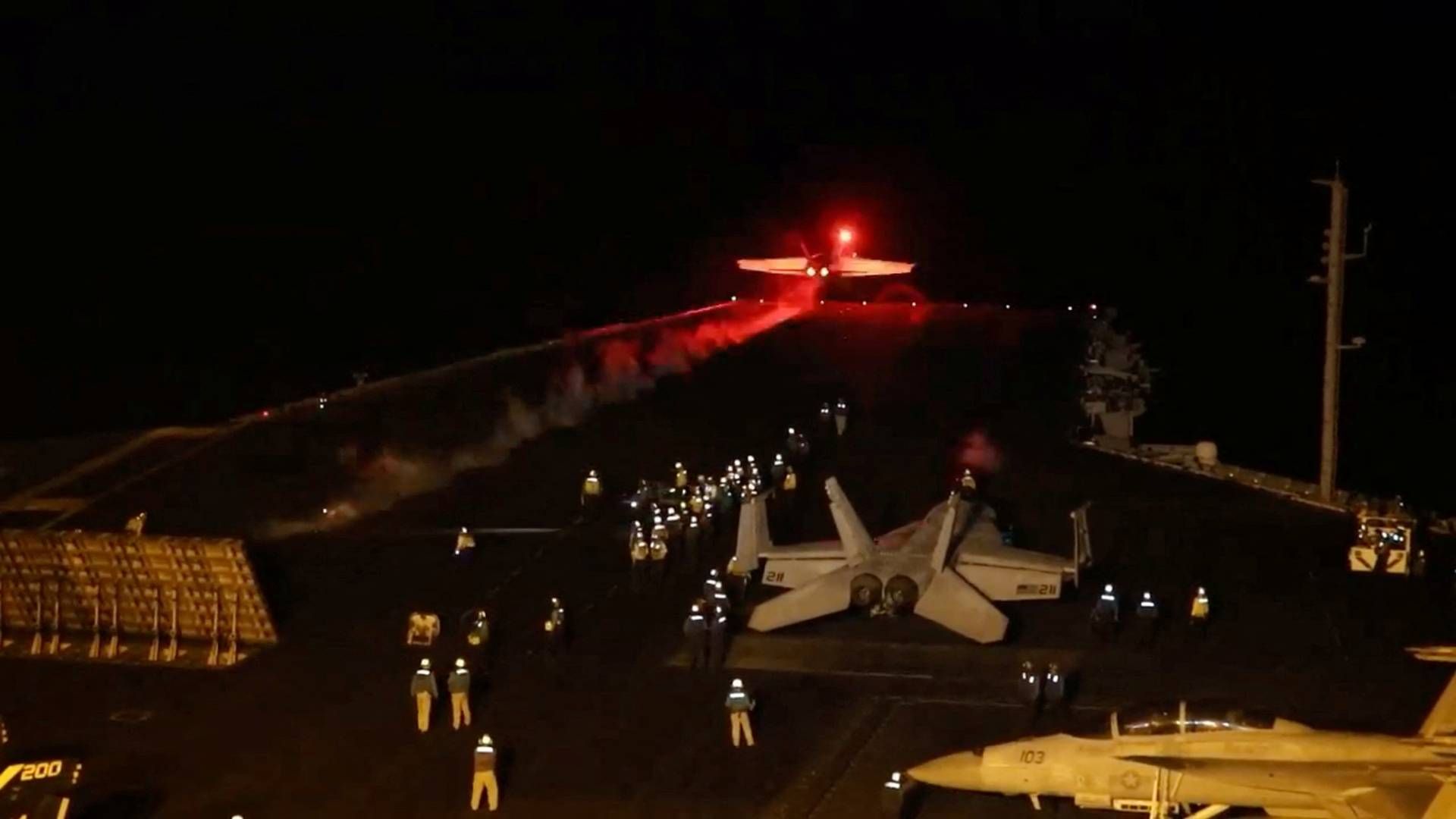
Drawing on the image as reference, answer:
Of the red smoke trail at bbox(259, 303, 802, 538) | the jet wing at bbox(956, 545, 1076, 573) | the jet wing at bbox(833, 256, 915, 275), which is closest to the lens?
the jet wing at bbox(956, 545, 1076, 573)

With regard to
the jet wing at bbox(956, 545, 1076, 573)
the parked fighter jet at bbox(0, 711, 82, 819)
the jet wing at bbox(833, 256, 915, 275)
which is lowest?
the parked fighter jet at bbox(0, 711, 82, 819)

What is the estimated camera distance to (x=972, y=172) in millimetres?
117750

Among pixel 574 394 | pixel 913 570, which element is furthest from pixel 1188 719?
→ pixel 574 394

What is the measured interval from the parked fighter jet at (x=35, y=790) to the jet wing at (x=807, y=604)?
1132cm

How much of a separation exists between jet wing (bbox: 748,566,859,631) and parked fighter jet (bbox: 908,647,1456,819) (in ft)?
24.5

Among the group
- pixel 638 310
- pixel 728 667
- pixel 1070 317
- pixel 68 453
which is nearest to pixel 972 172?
pixel 638 310

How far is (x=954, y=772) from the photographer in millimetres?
18750

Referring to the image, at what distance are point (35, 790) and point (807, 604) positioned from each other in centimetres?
1219

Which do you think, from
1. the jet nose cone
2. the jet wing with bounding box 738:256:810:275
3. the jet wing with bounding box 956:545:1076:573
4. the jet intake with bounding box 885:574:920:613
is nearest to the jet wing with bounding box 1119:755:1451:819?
the jet nose cone

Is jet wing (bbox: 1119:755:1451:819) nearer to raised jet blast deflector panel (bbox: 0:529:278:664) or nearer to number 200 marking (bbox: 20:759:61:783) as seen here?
number 200 marking (bbox: 20:759:61:783)

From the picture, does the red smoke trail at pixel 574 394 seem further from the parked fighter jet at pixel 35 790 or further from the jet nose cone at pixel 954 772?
the jet nose cone at pixel 954 772

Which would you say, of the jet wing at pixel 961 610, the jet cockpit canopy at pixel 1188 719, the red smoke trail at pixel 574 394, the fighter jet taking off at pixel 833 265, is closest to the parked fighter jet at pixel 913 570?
the jet wing at pixel 961 610

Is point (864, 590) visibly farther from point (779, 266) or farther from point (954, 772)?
point (779, 266)

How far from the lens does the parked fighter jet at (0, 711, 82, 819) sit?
18.1 metres
